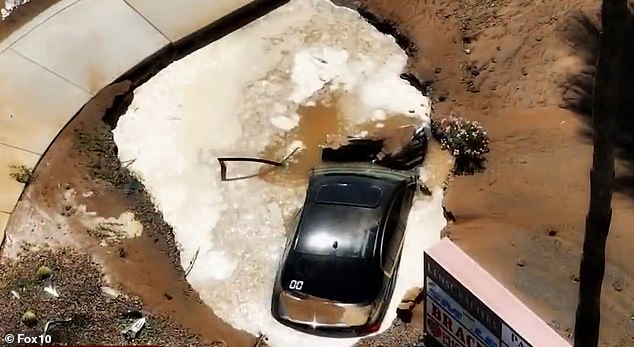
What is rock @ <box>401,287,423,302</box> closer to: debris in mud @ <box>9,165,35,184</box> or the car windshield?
the car windshield

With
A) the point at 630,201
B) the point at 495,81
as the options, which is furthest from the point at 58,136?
the point at 630,201

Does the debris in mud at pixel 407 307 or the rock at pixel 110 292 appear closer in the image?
the debris in mud at pixel 407 307

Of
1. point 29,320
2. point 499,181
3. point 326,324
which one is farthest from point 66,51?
point 499,181

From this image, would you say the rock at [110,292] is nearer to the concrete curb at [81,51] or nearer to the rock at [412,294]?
the concrete curb at [81,51]

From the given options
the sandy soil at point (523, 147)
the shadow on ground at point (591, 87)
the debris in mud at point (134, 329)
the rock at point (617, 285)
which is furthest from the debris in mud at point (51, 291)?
the shadow on ground at point (591, 87)

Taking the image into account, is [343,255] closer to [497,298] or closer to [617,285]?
[497,298]

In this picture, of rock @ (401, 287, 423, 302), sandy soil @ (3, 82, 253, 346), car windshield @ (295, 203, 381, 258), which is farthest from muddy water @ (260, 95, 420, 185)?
rock @ (401, 287, 423, 302)

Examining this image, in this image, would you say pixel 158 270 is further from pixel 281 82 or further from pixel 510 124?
pixel 510 124
